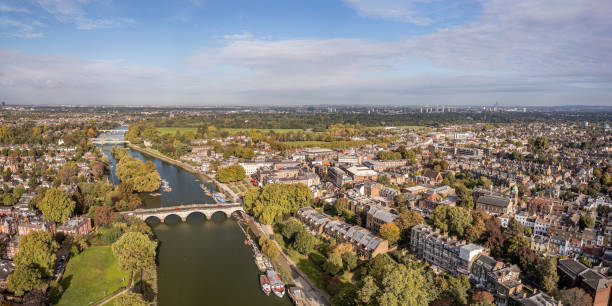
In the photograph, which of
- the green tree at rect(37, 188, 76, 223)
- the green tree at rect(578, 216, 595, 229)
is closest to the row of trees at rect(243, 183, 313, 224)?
the green tree at rect(37, 188, 76, 223)

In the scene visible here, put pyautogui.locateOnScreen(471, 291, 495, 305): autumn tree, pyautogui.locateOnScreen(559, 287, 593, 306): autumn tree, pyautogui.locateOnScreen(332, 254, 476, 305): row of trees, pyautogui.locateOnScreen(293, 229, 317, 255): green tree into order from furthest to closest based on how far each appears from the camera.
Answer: pyautogui.locateOnScreen(293, 229, 317, 255): green tree, pyautogui.locateOnScreen(559, 287, 593, 306): autumn tree, pyautogui.locateOnScreen(471, 291, 495, 305): autumn tree, pyautogui.locateOnScreen(332, 254, 476, 305): row of trees

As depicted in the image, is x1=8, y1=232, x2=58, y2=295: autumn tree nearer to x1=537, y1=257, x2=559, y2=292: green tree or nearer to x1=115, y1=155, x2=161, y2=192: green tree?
x1=115, y1=155, x2=161, y2=192: green tree

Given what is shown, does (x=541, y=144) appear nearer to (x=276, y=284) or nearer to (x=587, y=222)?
(x=587, y=222)

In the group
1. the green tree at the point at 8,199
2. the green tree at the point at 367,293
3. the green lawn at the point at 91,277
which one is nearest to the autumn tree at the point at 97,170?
the green tree at the point at 8,199

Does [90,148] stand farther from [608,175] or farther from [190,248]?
[608,175]

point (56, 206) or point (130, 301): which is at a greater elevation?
point (56, 206)

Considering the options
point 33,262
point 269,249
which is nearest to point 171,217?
point 33,262
